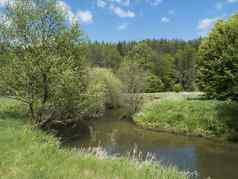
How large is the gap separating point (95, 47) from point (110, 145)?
60690 millimetres

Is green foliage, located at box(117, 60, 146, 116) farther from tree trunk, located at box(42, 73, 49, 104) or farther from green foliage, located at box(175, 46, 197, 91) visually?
green foliage, located at box(175, 46, 197, 91)

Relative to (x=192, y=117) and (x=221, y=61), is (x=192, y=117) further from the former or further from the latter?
(x=221, y=61)

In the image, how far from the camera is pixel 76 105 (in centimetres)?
1463

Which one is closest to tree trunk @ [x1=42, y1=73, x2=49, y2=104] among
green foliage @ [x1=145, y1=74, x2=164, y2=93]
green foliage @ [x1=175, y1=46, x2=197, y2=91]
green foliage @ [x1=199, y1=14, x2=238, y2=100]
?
green foliage @ [x1=199, y1=14, x2=238, y2=100]

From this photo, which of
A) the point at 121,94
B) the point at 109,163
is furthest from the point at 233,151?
the point at 121,94

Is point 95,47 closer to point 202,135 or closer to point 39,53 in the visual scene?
point 202,135

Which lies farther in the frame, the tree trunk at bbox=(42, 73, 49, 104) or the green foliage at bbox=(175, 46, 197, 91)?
the green foliage at bbox=(175, 46, 197, 91)

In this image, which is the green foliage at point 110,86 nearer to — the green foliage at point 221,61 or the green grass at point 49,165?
the green foliage at point 221,61

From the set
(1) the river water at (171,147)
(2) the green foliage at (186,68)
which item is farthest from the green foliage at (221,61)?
(2) the green foliage at (186,68)

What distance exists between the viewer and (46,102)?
14469 mm

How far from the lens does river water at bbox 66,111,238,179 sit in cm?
1444

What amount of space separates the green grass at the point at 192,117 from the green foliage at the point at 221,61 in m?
2.08

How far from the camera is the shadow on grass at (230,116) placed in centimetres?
2083

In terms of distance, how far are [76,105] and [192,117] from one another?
1295cm
